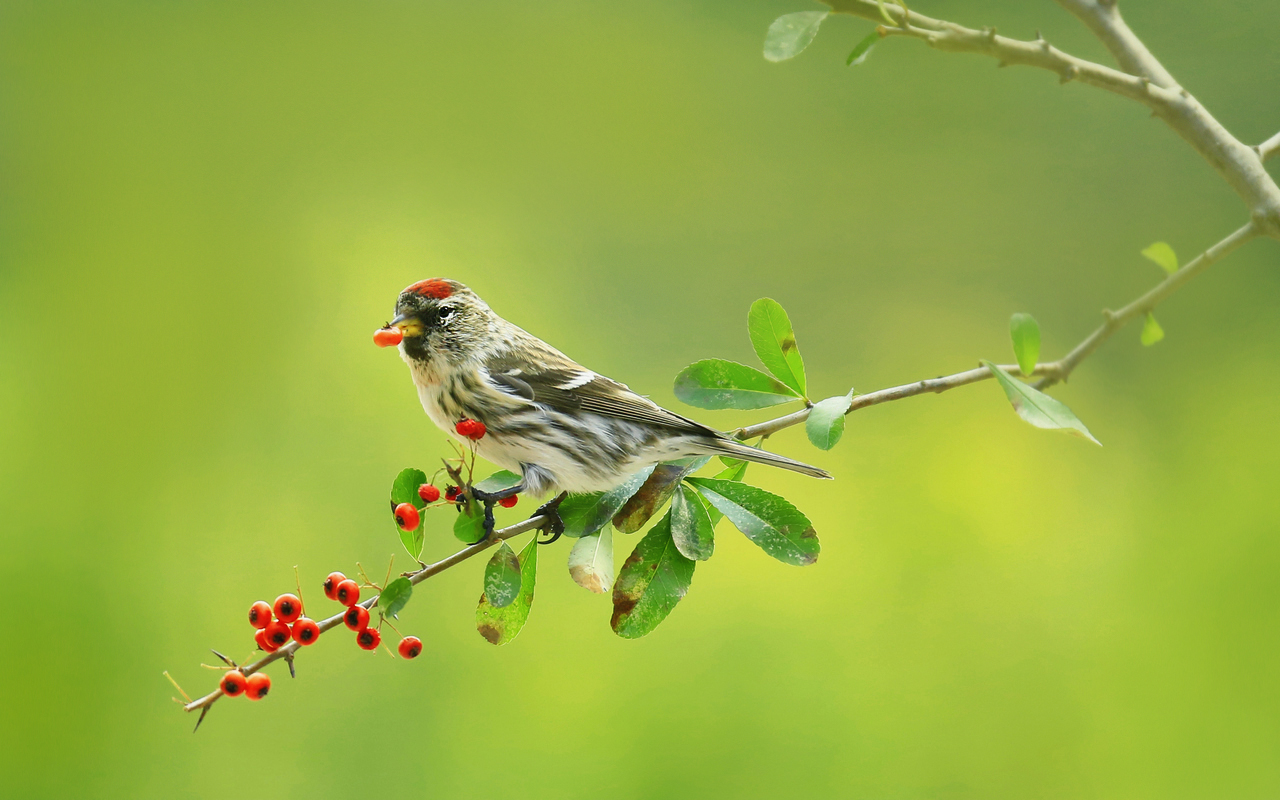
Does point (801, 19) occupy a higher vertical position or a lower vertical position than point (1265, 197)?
higher

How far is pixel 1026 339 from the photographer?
889mm

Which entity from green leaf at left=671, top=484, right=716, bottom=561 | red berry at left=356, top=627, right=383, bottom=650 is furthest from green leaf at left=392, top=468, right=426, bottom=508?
green leaf at left=671, top=484, right=716, bottom=561

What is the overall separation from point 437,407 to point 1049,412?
0.58m

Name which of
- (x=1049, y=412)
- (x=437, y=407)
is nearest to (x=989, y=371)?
(x=1049, y=412)

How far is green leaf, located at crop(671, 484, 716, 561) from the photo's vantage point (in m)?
0.77

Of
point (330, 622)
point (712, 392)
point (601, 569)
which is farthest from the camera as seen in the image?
point (712, 392)

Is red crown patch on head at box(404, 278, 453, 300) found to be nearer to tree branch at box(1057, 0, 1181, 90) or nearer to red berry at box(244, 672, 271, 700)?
red berry at box(244, 672, 271, 700)

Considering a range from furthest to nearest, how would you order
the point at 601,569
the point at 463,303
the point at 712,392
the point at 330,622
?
the point at 463,303, the point at 712,392, the point at 601,569, the point at 330,622

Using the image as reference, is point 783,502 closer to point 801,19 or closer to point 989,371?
point 989,371

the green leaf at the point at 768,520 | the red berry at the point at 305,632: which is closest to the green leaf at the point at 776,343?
the green leaf at the point at 768,520

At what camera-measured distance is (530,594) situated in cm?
80

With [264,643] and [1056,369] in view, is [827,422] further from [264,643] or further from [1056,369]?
[264,643]

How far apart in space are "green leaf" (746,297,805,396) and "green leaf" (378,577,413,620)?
0.39 metres

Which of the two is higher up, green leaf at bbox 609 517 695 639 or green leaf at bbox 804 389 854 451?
green leaf at bbox 804 389 854 451
